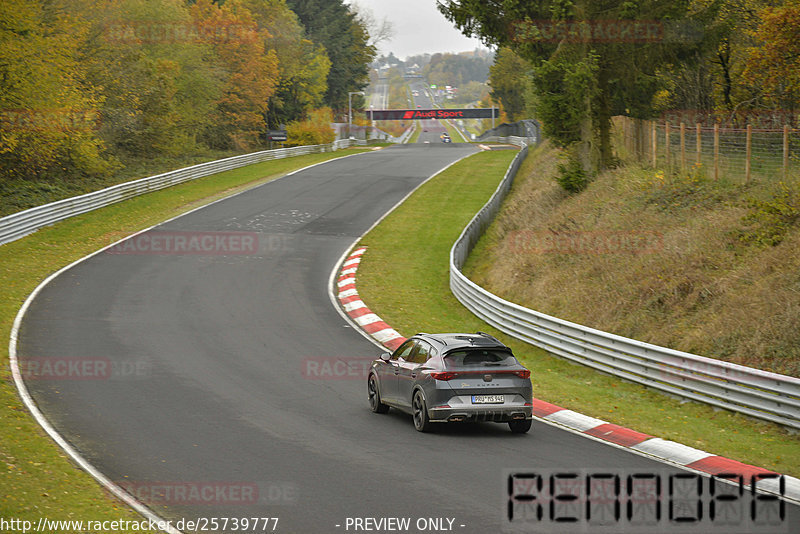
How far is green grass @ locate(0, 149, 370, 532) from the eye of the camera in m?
8.65

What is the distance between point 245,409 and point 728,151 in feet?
50.7

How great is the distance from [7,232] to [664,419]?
2417 centimetres

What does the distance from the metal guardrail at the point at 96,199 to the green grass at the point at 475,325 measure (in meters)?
12.4

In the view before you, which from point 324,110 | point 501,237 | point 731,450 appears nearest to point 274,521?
point 731,450

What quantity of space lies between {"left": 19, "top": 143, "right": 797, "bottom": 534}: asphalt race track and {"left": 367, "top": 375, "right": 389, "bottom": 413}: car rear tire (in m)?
0.22

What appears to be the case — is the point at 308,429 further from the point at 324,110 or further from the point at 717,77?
the point at 324,110

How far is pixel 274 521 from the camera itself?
833cm

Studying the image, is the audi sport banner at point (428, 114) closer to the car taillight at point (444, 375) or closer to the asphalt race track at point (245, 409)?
the asphalt race track at point (245, 409)

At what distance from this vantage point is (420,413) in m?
12.2

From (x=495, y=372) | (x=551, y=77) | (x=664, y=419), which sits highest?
(x=551, y=77)

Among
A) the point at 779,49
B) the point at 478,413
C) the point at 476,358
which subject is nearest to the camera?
the point at 478,413

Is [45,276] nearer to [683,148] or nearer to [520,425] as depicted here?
[520,425]

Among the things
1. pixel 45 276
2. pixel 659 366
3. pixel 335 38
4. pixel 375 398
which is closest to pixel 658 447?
pixel 659 366

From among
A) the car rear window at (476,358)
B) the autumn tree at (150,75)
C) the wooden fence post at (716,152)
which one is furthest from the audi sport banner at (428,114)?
the car rear window at (476,358)
